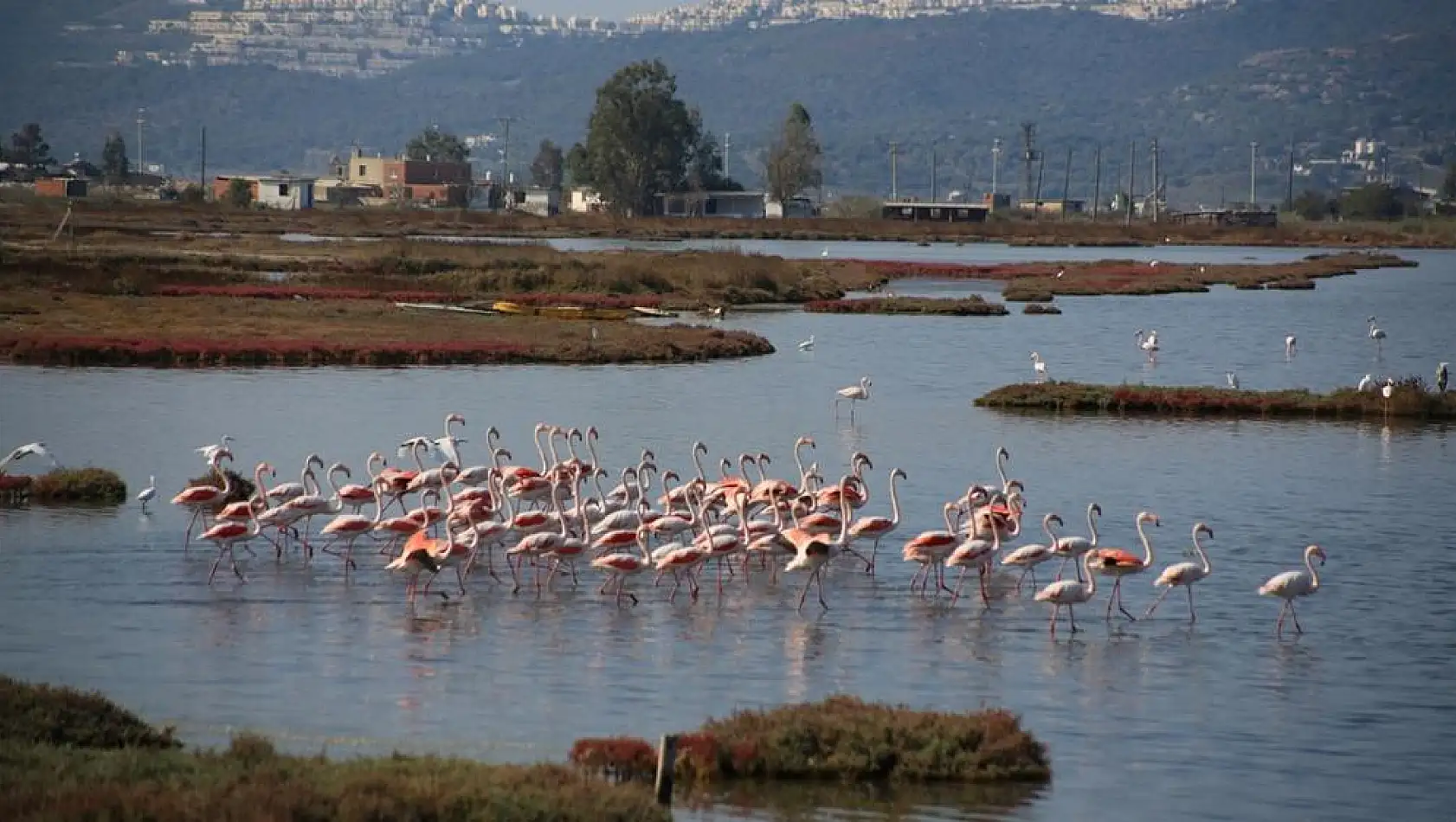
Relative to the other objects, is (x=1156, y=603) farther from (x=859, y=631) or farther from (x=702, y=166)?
(x=702, y=166)

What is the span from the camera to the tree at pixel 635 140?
174000mm

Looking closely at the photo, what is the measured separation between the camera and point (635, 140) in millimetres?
174000

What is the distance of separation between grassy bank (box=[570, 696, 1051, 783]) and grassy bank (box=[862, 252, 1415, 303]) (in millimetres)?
62467

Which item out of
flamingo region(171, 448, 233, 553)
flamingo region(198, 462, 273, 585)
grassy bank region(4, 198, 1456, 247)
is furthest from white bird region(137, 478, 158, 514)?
grassy bank region(4, 198, 1456, 247)

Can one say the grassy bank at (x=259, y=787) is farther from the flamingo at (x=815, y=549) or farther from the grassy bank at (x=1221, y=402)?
the grassy bank at (x=1221, y=402)

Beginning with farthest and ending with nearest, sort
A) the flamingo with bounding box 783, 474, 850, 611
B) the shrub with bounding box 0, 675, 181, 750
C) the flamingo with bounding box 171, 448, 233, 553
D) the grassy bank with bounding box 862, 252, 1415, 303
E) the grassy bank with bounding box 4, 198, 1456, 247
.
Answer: the grassy bank with bounding box 4, 198, 1456, 247 → the grassy bank with bounding box 862, 252, 1415, 303 → the flamingo with bounding box 171, 448, 233, 553 → the flamingo with bounding box 783, 474, 850, 611 → the shrub with bounding box 0, 675, 181, 750

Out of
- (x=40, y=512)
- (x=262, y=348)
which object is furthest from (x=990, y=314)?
(x=40, y=512)

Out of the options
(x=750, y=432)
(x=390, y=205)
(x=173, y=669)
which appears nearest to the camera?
(x=173, y=669)

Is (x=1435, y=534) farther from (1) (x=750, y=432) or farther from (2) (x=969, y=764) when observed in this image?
(2) (x=969, y=764)

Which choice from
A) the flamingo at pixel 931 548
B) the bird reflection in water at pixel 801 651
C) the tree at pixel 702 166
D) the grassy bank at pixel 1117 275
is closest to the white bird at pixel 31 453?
the bird reflection in water at pixel 801 651

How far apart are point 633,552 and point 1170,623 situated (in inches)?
249

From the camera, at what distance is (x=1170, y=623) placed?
23156 millimetres

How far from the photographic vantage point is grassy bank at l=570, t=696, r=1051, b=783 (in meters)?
16.2

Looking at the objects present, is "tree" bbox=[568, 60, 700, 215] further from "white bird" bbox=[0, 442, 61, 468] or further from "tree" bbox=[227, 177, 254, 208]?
"white bird" bbox=[0, 442, 61, 468]
